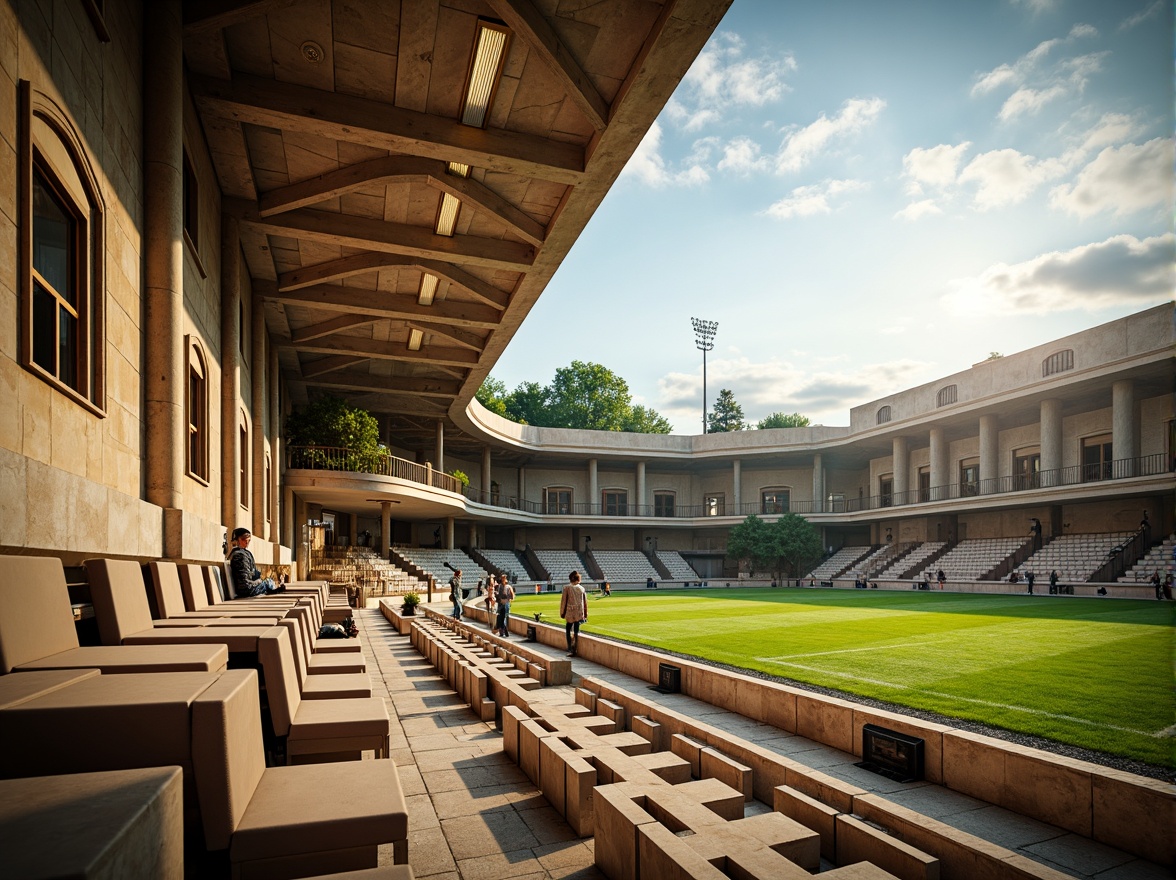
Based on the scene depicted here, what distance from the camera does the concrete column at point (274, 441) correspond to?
18828 millimetres

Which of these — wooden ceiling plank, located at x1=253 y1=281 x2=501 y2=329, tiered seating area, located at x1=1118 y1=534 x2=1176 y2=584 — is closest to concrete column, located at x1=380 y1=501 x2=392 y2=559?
wooden ceiling plank, located at x1=253 y1=281 x2=501 y2=329

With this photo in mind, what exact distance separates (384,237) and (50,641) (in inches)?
466

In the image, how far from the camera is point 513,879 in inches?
138

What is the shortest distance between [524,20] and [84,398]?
5786 millimetres

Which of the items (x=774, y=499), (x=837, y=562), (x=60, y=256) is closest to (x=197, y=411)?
(x=60, y=256)

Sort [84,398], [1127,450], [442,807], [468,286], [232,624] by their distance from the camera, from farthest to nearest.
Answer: [1127,450] < [468,286] < [84,398] < [442,807] < [232,624]

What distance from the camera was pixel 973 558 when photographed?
113 ft

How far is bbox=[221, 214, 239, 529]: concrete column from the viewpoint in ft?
40.5

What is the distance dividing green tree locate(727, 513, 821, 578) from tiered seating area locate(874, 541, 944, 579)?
17.0ft

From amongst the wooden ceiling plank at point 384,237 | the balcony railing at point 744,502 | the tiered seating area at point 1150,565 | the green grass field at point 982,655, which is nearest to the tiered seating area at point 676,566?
the balcony railing at point 744,502

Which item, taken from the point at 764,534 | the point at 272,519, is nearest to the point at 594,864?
the point at 272,519

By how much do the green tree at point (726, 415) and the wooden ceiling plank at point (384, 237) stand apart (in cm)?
6945

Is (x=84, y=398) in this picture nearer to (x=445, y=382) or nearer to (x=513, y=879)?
(x=513, y=879)

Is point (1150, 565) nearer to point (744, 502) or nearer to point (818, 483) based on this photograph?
point (818, 483)
